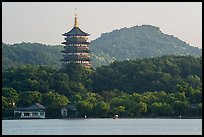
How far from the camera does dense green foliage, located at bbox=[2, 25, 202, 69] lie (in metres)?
87.6

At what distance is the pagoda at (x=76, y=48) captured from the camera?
60.8 m

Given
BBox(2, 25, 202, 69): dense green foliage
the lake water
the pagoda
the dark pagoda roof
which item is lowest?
the lake water

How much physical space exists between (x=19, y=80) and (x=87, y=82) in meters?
4.13

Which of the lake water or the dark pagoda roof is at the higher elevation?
the dark pagoda roof

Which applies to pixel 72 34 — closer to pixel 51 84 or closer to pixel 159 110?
pixel 51 84

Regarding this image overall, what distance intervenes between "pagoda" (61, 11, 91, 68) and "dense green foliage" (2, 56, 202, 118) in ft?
20.6

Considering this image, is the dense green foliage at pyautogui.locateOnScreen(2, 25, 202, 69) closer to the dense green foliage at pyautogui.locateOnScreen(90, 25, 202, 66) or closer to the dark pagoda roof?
the dense green foliage at pyautogui.locateOnScreen(90, 25, 202, 66)

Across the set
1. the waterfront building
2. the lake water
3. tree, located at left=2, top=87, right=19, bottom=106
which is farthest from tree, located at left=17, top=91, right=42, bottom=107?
the lake water

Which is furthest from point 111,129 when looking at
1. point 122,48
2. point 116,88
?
point 122,48

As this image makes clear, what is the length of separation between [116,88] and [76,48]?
42.2 feet

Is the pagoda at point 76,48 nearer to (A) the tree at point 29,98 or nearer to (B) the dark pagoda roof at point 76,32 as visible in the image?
(B) the dark pagoda roof at point 76,32

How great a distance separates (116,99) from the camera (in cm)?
4500

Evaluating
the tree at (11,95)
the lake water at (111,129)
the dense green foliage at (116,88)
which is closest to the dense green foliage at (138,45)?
the dense green foliage at (116,88)

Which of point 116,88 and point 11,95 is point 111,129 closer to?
point 11,95
